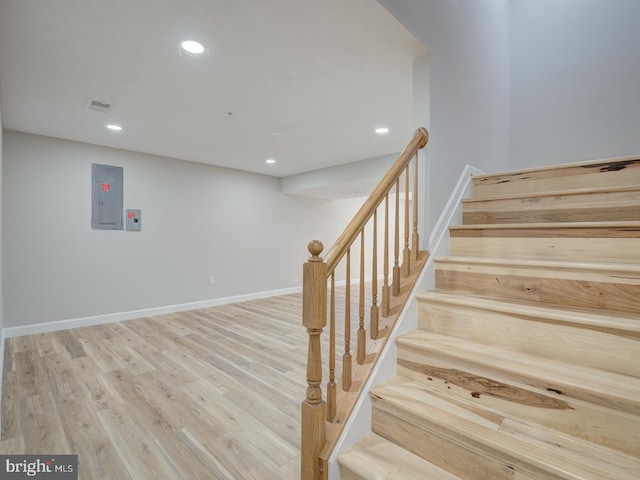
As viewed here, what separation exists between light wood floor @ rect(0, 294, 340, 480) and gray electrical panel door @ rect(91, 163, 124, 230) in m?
1.39

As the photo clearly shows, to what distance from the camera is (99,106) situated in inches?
109

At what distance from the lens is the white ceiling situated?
1661mm

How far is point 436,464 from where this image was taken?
3.85 ft

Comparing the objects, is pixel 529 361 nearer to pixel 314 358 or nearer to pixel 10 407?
pixel 314 358

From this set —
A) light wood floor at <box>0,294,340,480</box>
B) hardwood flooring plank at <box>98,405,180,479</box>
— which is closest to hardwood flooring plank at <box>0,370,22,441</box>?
light wood floor at <box>0,294,340,480</box>

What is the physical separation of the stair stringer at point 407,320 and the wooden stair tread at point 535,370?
91 millimetres

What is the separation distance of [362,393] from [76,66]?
2.78 metres

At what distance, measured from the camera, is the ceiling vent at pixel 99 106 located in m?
2.68

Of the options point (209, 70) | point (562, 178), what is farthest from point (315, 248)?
point (562, 178)

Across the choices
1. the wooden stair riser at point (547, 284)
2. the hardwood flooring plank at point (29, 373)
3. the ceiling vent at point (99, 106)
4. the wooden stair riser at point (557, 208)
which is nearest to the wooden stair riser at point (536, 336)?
the wooden stair riser at point (547, 284)

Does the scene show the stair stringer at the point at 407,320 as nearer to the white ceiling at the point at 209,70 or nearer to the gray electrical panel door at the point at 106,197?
the white ceiling at the point at 209,70

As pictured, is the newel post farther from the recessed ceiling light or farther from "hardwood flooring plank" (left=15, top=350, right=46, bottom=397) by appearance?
"hardwood flooring plank" (left=15, top=350, right=46, bottom=397)

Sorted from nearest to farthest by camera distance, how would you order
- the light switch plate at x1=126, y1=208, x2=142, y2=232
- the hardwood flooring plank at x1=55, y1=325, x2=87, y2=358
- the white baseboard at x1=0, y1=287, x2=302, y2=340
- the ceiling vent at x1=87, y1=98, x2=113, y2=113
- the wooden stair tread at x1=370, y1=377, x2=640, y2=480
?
the wooden stair tread at x1=370, y1=377, x2=640, y2=480
the ceiling vent at x1=87, y1=98, x2=113, y2=113
the hardwood flooring plank at x1=55, y1=325, x2=87, y2=358
the white baseboard at x1=0, y1=287, x2=302, y2=340
the light switch plate at x1=126, y1=208, x2=142, y2=232

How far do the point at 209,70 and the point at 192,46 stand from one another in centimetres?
28
